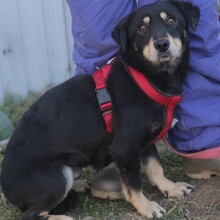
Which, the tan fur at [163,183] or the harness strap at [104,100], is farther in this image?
the tan fur at [163,183]

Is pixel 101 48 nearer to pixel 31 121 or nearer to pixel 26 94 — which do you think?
pixel 31 121

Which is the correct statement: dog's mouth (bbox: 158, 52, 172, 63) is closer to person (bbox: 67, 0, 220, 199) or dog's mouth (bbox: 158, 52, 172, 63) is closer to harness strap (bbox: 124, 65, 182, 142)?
harness strap (bbox: 124, 65, 182, 142)

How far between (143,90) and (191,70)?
1.49 feet

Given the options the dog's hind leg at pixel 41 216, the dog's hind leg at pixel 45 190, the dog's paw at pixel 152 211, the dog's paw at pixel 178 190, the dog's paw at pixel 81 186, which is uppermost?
the dog's hind leg at pixel 45 190

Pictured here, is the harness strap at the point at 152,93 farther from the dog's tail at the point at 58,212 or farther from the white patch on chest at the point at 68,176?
the dog's tail at the point at 58,212

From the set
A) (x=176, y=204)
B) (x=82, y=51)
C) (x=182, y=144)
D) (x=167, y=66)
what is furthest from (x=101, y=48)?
(x=176, y=204)

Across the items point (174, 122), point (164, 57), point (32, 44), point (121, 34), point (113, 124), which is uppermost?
point (121, 34)

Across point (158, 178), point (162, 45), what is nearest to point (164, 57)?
point (162, 45)

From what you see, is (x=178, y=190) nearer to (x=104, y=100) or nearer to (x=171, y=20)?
(x=104, y=100)

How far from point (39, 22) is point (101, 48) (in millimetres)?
1866

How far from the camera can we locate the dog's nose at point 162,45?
3422 mm

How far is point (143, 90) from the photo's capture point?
359 cm

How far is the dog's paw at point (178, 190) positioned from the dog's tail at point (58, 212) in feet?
1.92

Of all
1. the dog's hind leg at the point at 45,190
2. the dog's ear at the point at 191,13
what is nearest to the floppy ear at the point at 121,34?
the dog's ear at the point at 191,13
